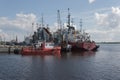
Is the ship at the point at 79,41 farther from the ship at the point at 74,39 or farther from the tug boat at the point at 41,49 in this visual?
the tug boat at the point at 41,49

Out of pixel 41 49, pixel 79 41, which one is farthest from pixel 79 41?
pixel 41 49

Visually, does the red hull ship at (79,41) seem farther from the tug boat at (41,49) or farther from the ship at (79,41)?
the tug boat at (41,49)

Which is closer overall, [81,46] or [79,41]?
[81,46]

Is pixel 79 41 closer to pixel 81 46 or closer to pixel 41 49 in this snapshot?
pixel 81 46

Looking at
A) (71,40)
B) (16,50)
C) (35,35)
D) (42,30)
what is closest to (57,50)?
(16,50)

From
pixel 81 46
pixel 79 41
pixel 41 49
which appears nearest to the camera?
pixel 41 49

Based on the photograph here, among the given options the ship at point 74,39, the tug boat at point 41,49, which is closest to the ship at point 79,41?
the ship at point 74,39

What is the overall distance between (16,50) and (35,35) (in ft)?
197

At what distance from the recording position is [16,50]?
378ft

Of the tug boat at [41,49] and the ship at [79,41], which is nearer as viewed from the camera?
the tug boat at [41,49]

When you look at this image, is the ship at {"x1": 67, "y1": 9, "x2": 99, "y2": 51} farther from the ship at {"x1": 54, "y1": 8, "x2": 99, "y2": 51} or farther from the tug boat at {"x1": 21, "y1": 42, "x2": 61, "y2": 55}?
the tug boat at {"x1": 21, "y1": 42, "x2": 61, "y2": 55}

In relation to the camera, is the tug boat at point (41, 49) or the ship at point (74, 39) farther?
the ship at point (74, 39)

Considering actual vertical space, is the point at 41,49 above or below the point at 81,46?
below

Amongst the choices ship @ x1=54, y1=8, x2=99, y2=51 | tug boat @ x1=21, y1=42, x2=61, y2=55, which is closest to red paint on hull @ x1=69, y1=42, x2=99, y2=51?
ship @ x1=54, y1=8, x2=99, y2=51
